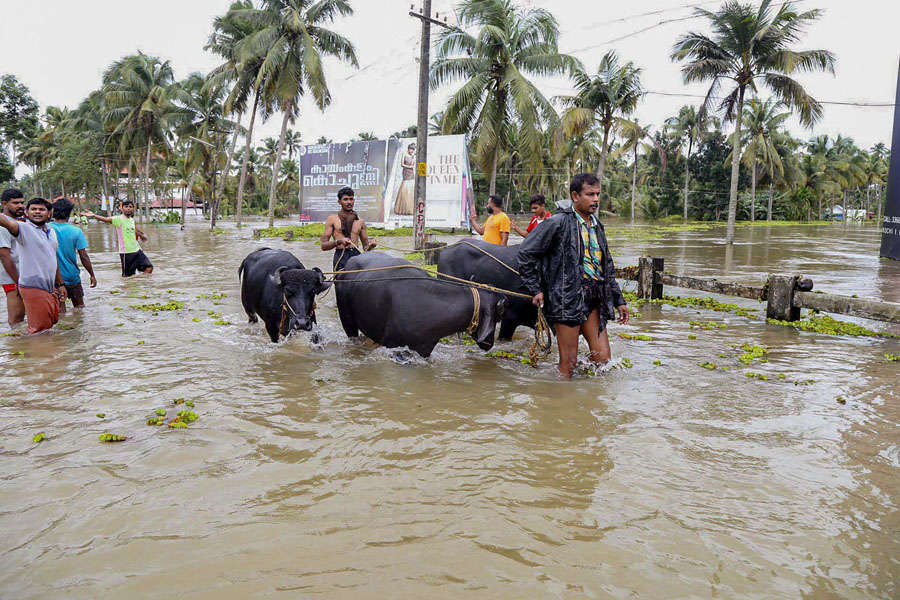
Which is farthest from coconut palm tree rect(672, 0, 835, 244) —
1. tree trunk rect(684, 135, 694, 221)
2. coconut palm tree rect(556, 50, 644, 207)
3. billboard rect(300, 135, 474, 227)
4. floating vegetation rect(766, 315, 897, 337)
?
tree trunk rect(684, 135, 694, 221)

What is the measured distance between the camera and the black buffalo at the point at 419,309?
223 inches

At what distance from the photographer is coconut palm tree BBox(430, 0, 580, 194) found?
21.7m

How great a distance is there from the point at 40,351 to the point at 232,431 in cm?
A: 351

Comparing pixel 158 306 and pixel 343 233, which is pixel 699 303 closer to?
pixel 343 233

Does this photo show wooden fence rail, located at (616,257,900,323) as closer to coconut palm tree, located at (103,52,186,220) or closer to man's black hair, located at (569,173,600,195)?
man's black hair, located at (569,173,600,195)

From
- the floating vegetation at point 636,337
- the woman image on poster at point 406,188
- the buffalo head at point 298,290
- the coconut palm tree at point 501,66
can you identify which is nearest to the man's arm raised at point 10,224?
the buffalo head at point 298,290

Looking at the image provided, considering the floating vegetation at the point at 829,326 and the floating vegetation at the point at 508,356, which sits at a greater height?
the floating vegetation at the point at 829,326

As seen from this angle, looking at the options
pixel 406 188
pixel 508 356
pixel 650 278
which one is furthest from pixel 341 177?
pixel 508 356

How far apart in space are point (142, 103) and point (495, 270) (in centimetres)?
3936

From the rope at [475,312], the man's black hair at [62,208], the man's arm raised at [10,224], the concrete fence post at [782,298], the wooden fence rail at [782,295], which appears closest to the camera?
the rope at [475,312]

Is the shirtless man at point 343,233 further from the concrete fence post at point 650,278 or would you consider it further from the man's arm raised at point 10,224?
the concrete fence post at point 650,278

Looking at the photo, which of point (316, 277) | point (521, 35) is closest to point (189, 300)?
point (316, 277)

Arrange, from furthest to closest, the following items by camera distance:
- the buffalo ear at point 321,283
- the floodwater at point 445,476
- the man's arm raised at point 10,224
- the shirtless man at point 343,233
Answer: the shirtless man at point 343,233, the buffalo ear at point 321,283, the man's arm raised at point 10,224, the floodwater at point 445,476

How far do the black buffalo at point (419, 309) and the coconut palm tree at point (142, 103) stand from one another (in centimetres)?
3588
